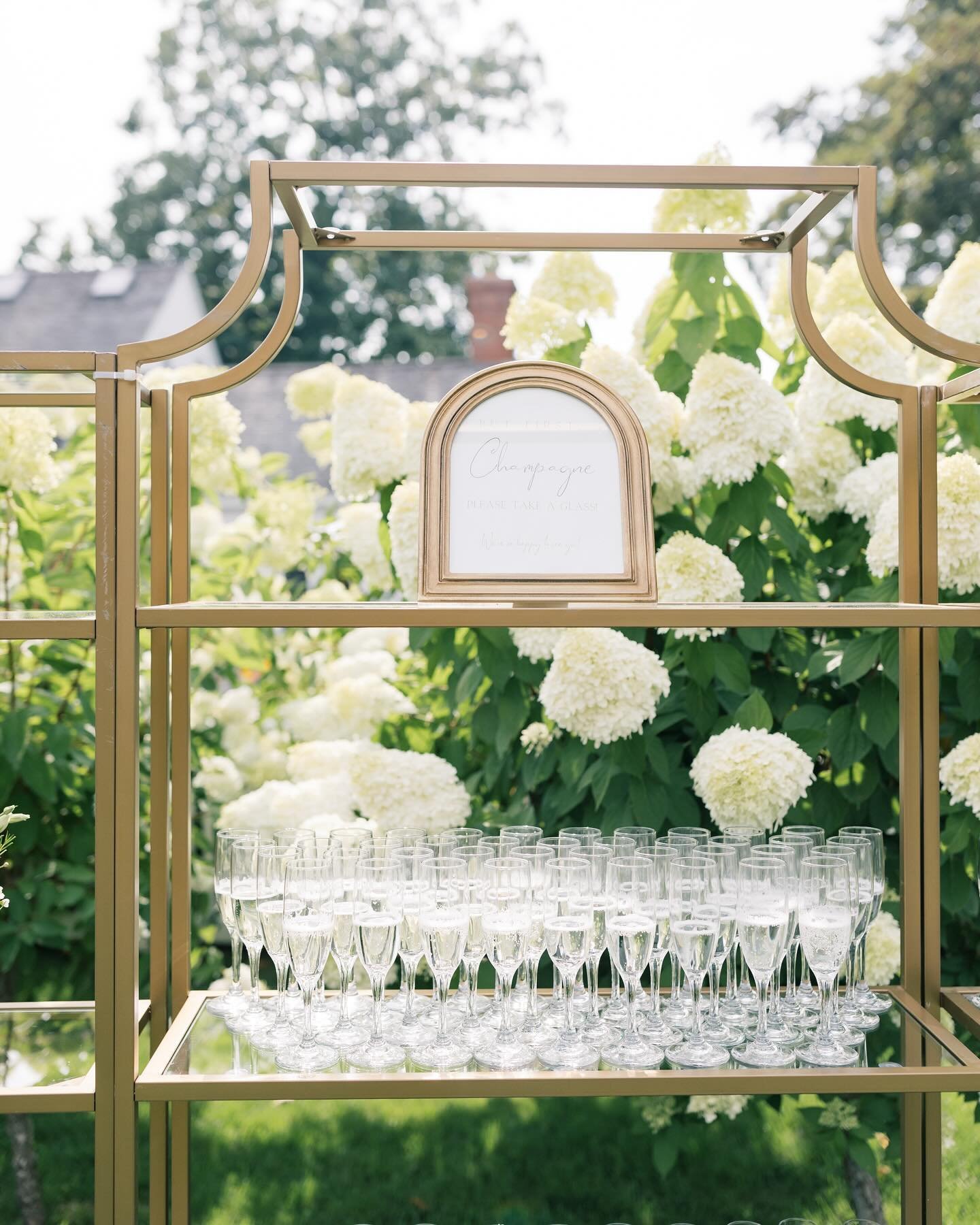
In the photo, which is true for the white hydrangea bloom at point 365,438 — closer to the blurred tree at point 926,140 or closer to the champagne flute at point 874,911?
the champagne flute at point 874,911

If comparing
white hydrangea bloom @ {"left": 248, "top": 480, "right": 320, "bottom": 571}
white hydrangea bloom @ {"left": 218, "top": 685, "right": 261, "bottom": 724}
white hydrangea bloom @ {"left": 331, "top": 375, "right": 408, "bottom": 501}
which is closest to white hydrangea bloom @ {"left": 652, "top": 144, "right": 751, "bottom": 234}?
white hydrangea bloom @ {"left": 331, "top": 375, "right": 408, "bottom": 501}

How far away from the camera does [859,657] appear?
1866 mm

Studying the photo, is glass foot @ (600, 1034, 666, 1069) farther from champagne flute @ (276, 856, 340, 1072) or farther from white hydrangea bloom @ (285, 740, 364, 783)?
white hydrangea bloom @ (285, 740, 364, 783)

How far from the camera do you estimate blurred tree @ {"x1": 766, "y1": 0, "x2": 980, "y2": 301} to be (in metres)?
11.2

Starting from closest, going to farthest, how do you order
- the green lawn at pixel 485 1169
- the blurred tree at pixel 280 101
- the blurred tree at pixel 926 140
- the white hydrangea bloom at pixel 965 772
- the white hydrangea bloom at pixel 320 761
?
the white hydrangea bloom at pixel 965 772, the white hydrangea bloom at pixel 320 761, the green lawn at pixel 485 1169, the blurred tree at pixel 926 140, the blurred tree at pixel 280 101

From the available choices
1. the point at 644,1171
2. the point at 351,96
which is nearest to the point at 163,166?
the point at 351,96

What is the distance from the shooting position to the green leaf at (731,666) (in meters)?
1.94

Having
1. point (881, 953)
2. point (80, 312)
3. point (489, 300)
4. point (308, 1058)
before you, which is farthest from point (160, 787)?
point (80, 312)

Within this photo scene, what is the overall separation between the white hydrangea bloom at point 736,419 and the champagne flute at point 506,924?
836mm

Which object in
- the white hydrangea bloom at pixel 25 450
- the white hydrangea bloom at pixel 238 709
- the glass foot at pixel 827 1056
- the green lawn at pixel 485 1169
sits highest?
the white hydrangea bloom at pixel 25 450

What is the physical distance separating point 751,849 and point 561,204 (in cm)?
975

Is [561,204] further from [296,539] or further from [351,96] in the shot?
[351,96]

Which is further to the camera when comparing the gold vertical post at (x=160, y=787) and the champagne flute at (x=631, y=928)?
the gold vertical post at (x=160, y=787)

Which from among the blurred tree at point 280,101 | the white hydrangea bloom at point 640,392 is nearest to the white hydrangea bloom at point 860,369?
the white hydrangea bloom at point 640,392
